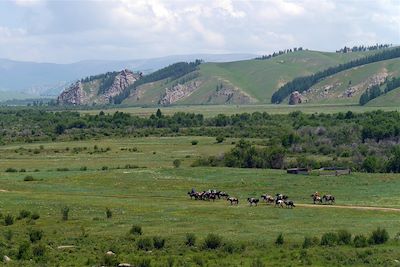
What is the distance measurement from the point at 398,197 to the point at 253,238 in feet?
79.6

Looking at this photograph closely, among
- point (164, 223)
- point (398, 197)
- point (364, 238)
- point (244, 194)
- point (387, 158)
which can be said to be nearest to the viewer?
point (364, 238)

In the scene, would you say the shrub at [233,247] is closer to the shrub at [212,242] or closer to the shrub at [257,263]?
the shrub at [212,242]

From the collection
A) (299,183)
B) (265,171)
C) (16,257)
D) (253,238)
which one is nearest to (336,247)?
(253,238)

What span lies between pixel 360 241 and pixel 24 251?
1939cm

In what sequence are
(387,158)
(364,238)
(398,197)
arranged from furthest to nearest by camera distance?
(387,158) < (398,197) < (364,238)

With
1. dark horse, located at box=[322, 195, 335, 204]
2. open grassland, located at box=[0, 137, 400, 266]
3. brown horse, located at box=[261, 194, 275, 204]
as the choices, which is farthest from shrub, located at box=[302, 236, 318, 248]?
dark horse, located at box=[322, 195, 335, 204]

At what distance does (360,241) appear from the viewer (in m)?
41.4

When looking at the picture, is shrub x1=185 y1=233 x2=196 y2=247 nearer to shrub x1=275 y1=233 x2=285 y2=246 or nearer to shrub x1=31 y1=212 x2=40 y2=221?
shrub x1=275 y1=233 x2=285 y2=246

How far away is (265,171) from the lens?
84.6 metres

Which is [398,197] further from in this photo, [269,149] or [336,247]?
[269,149]

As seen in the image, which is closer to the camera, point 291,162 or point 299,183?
point 299,183

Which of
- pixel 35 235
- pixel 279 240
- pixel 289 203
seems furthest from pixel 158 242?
pixel 289 203

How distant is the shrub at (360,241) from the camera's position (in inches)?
1615

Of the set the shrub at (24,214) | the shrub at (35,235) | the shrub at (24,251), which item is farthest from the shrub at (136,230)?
the shrub at (24,214)
